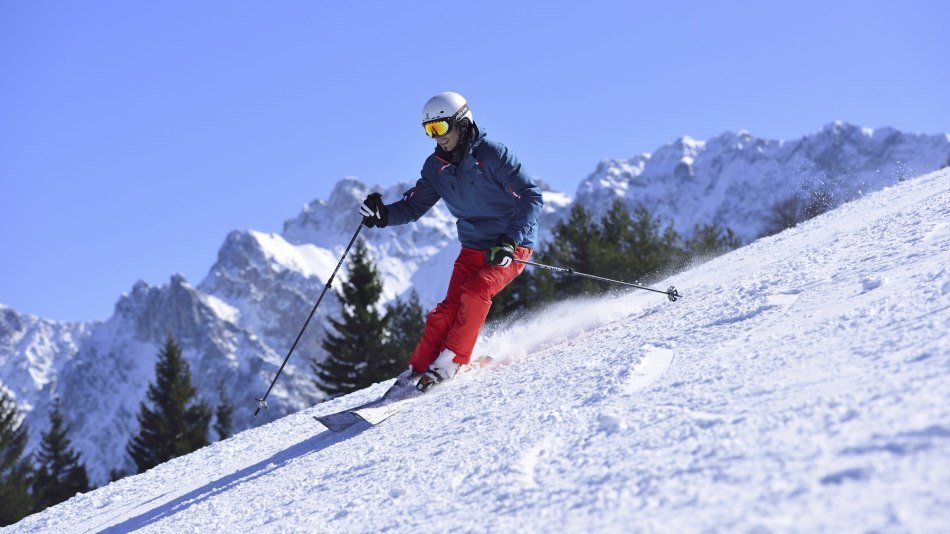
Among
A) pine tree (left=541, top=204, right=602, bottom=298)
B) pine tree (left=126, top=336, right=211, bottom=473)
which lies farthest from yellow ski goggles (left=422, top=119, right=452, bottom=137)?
pine tree (left=126, top=336, right=211, bottom=473)

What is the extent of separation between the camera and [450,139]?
20.3 feet

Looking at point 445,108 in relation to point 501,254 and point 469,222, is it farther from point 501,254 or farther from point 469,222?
point 501,254

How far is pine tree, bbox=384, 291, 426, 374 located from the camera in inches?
1086

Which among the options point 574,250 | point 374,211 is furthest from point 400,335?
point 374,211

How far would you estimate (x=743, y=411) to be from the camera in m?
3.01

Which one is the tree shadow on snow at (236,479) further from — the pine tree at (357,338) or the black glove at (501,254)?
the pine tree at (357,338)

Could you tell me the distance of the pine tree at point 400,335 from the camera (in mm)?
27594

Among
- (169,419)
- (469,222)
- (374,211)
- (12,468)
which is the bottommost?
(469,222)

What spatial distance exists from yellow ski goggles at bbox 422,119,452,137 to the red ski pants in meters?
1.01

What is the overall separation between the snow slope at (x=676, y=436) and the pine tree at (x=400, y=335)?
2050 centimetres

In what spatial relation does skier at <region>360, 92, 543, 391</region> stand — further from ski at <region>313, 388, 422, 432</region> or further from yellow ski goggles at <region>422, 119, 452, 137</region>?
ski at <region>313, 388, 422, 432</region>

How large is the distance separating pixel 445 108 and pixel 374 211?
3.90 ft

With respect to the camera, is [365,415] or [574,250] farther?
[574,250]

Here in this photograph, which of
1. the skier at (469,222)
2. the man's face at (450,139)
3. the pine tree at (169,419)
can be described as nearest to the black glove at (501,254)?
the skier at (469,222)
